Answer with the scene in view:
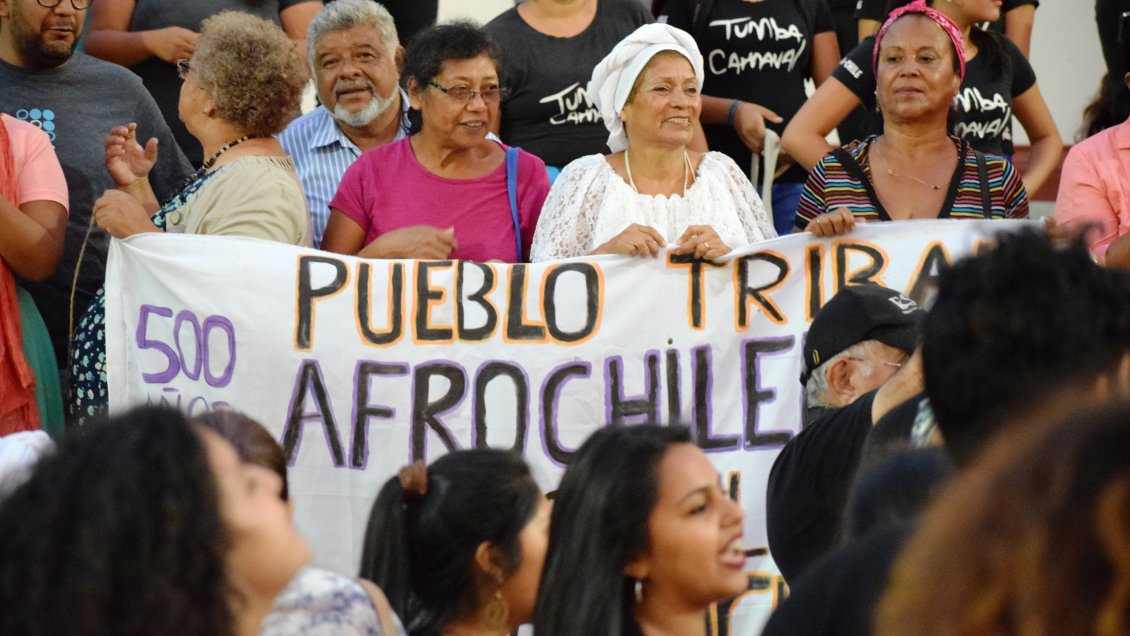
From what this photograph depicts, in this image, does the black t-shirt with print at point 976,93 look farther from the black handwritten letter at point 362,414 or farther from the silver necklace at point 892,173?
the black handwritten letter at point 362,414

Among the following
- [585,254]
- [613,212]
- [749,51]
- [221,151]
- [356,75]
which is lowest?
[585,254]

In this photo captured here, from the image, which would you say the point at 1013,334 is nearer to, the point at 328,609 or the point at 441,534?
the point at 328,609

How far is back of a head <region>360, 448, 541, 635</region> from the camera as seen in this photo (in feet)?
10.00

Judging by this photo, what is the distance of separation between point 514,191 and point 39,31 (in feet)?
5.55

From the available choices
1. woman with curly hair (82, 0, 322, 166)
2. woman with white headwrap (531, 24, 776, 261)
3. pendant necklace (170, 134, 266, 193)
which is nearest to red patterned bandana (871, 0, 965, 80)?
woman with white headwrap (531, 24, 776, 261)

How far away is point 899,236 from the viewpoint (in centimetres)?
491

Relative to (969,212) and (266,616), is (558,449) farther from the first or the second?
(266,616)

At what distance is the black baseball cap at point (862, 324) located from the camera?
381 cm

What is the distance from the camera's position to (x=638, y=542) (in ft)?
9.84

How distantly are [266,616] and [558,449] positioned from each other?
8.24 feet

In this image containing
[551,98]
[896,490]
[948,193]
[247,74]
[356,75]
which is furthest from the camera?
[551,98]

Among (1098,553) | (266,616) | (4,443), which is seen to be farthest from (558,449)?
(1098,553)

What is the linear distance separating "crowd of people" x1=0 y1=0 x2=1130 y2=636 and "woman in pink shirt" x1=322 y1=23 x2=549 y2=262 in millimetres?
12

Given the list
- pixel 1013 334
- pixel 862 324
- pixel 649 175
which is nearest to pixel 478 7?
pixel 649 175
